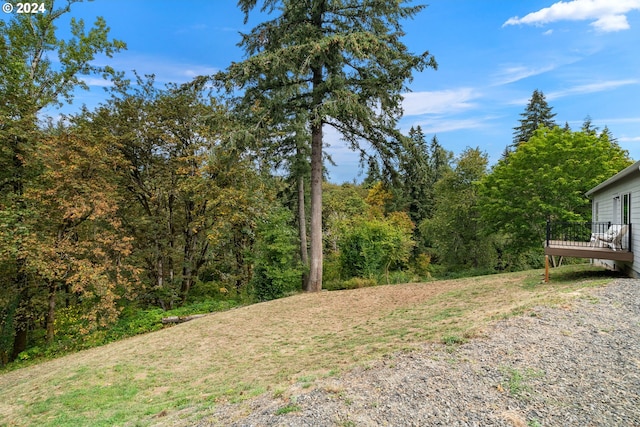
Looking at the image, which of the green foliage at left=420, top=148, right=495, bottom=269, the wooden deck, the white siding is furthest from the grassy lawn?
the green foliage at left=420, top=148, right=495, bottom=269

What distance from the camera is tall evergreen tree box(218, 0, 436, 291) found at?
9648mm

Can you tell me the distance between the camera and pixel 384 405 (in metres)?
2.75

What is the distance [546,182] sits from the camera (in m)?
12.6

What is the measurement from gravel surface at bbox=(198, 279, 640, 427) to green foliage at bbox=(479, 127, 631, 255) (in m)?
9.82

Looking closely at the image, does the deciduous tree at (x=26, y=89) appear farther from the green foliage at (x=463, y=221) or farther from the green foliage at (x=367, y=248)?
the green foliage at (x=463, y=221)

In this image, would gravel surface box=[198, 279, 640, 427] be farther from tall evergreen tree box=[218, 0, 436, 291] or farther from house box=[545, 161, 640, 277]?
tall evergreen tree box=[218, 0, 436, 291]

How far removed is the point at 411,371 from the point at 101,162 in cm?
1097

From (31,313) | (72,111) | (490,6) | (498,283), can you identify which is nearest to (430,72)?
(490,6)

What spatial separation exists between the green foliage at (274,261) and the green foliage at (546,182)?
8.99 meters

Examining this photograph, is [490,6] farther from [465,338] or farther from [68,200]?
[68,200]

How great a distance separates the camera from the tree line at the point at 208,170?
9.46m

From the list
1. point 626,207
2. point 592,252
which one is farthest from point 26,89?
point 626,207

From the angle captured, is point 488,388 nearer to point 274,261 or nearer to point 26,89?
point 274,261

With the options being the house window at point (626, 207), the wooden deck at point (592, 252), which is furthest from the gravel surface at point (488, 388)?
the house window at point (626, 207)
